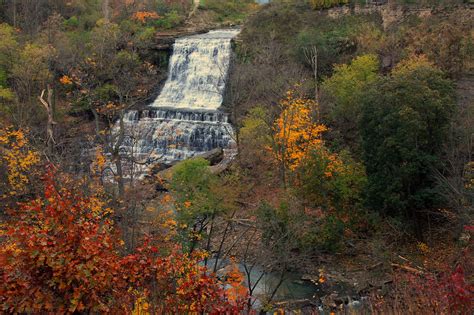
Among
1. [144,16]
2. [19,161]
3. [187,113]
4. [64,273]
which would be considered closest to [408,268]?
[64,273]

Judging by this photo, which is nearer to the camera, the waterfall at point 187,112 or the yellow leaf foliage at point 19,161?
A: the yellow leaf foliage at point 19,161

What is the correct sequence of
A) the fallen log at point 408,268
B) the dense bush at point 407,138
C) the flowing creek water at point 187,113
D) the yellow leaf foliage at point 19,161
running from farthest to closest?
the flowing creek water at point 187,113 → the yellow leaf foliage at point 19,161 → the dense bush at point 407,138 → the fallen log at point 408,268

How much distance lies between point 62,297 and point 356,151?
17814mm

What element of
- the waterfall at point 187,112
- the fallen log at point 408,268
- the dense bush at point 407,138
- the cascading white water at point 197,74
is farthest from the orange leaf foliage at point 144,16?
the fallen log at point 408,268

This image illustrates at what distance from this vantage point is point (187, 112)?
3170 cm

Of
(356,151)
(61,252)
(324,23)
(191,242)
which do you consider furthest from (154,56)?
(61,252)

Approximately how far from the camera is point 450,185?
1585 cm

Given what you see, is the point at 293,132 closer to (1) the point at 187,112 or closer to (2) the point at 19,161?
(2) the point at 19,161

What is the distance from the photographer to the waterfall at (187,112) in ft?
98.5

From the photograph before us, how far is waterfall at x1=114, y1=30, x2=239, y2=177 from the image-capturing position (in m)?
30.0

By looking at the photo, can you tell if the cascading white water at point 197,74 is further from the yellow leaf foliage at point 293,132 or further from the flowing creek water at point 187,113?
the yellow leaf foliage at point 293,132

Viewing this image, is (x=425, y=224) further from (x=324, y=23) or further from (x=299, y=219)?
(x=324, y=23)

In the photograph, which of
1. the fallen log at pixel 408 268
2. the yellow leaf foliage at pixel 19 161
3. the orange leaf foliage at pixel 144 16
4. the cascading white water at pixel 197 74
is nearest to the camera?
the fallen log at pixel 408 268

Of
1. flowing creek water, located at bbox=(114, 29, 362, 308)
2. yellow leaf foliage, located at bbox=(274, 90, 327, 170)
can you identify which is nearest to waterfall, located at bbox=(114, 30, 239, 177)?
flowing creek water, located at bbox=(114, 29, 362, 308)
